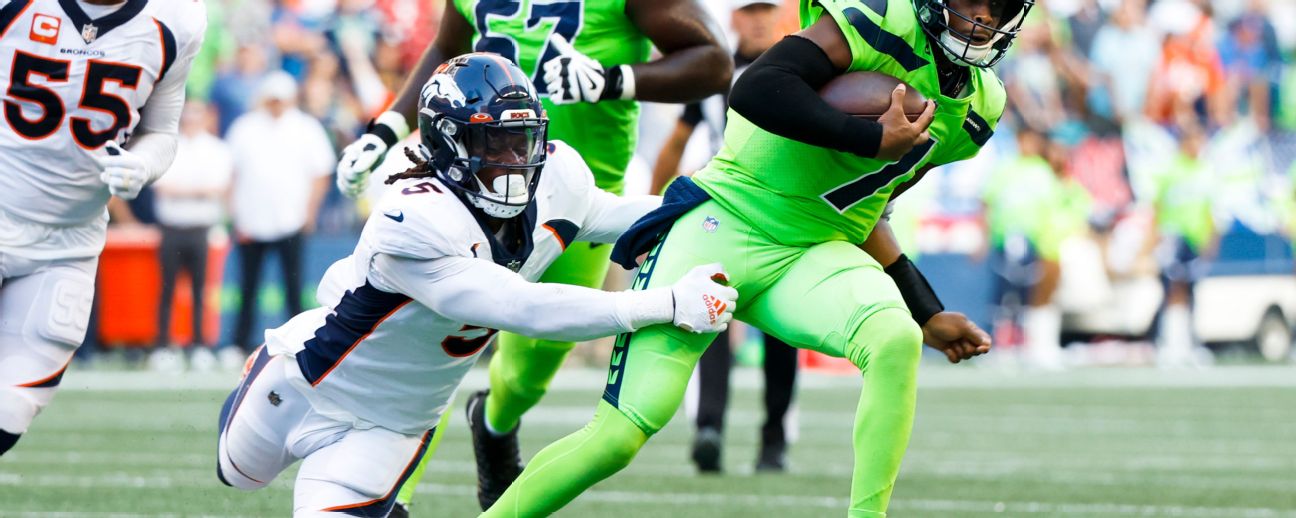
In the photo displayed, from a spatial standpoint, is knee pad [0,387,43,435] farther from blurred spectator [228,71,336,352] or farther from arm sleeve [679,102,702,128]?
blurred spectator [228,71,336,352]

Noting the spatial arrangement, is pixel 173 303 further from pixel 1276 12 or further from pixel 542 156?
pixel 1276 12

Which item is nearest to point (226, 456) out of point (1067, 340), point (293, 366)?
point (293, 366)

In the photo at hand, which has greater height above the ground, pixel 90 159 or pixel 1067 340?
pixel 90 159

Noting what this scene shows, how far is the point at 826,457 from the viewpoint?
24.4 ft

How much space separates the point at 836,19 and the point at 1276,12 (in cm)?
1342

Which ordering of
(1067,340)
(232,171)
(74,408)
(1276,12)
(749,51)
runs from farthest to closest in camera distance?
1. (1276,12)
2. (1067,340)
3. (232,171)
4. (74,408)
5. (749,51)

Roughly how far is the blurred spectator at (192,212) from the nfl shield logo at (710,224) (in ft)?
26.6

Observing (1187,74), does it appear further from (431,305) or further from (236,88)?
(431,305)

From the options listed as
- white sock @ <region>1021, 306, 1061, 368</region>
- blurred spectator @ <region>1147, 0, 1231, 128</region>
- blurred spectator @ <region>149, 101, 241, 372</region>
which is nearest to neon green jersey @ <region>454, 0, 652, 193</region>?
blurred spectator @ <region>149, 101, 241, 372</region>

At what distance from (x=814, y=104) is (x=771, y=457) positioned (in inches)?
122

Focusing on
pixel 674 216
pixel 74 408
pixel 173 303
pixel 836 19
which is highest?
pixel 836 19

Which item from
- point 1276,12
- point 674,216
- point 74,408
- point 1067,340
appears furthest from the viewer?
point 1276,12

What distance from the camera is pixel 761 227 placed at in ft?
13.7

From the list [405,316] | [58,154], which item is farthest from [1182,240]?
[405,316]
